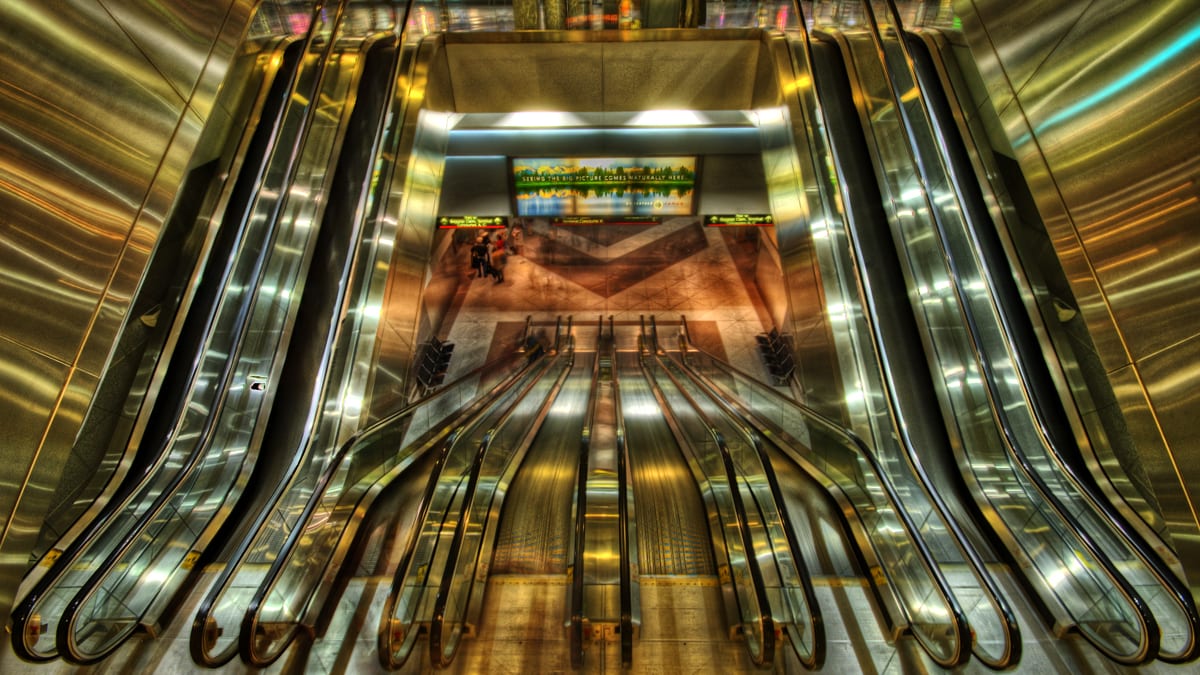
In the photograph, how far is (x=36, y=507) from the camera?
248cm

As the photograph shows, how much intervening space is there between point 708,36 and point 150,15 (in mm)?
7465

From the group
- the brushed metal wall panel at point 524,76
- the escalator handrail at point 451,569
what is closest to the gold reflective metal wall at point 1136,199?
the escalator handrail at point 451,569

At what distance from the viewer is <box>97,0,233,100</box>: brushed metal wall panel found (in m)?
3.35

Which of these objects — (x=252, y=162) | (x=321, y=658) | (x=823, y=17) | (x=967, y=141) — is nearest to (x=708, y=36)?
(x=823, y=17)

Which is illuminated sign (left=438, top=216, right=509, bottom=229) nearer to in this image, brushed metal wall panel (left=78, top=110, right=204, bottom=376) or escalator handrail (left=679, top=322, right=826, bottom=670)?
brushed metal wall panel (left=78, top=110, right=204, bottom=376)

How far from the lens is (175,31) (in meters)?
3.68

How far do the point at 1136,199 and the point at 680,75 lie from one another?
7.62 meters

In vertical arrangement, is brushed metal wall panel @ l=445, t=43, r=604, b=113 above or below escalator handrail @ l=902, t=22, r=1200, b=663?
above

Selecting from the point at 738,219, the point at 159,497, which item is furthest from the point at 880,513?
the point at 738,219

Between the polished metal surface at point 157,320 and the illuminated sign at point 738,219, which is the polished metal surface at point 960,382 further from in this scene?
the polished metal surface at point 157,320

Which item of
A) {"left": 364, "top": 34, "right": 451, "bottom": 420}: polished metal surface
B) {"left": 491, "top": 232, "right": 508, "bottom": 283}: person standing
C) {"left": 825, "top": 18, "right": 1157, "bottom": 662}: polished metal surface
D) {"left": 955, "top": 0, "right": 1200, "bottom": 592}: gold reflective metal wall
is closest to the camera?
{"left": 955, "top": 0, "right": 1200, "bottom": 592}: gold reflective metal wall

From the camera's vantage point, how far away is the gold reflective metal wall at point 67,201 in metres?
2.44

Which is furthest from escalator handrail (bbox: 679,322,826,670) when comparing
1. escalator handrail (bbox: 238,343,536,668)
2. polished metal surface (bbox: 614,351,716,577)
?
escalator handrail (bbox: 238,343,536,668)

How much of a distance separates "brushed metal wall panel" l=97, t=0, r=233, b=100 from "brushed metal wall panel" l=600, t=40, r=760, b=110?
6219 millimetres
